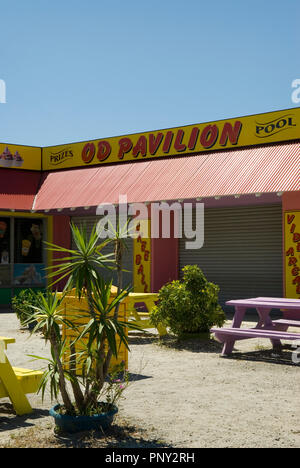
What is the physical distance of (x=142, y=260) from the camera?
18.8 meters

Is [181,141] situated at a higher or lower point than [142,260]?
higher

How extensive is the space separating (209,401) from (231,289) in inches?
459

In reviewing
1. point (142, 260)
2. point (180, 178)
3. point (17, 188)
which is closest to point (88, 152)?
point (17, 188)

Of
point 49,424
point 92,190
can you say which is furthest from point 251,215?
point 49,424

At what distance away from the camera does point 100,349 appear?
5582mm

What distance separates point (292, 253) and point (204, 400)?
8905mm

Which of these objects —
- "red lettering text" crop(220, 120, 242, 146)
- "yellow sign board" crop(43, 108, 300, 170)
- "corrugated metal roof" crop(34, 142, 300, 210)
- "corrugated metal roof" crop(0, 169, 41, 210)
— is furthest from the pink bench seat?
"corrugated metal roof" crop(0, 169, 41, 210)

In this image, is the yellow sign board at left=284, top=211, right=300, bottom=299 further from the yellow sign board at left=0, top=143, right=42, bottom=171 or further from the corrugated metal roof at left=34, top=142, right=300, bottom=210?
the yellow sign board at left=0, top=143, right=42, bottom=171

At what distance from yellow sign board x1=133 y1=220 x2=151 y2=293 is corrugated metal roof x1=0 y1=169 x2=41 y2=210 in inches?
168

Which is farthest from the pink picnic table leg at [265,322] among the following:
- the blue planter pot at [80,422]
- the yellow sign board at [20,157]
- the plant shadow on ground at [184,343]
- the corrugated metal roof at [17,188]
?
the yellow sign board at [20,157]

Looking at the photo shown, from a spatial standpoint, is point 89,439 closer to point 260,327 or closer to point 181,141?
point 260,327

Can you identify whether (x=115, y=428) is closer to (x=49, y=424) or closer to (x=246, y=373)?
(x=49, y=424)

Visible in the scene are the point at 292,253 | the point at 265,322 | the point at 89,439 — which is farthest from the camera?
the point at 292,253

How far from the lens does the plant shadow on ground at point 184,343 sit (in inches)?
419
